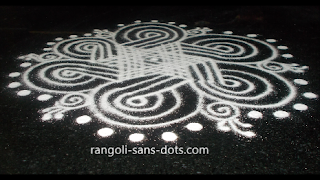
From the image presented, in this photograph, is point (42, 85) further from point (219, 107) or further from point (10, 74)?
point (219, 107)

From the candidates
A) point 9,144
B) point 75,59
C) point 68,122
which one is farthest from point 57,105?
point 75,59

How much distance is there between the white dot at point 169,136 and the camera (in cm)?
130

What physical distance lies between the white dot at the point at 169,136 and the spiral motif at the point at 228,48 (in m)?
0.94

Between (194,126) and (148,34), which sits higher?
(148,34)

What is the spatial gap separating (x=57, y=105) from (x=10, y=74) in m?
0.56

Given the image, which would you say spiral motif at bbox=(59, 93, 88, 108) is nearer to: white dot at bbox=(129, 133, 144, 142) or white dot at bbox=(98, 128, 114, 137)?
white dot at bbox=(98, 128, 114, 137)

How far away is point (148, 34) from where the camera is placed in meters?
2.66

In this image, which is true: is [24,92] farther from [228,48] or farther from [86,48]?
[228,48]

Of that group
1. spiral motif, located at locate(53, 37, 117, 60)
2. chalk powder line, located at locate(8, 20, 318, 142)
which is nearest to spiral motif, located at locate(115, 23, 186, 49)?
chalk powder line, located at locate(8, 20, 318, 142)

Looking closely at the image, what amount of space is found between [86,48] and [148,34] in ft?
1.96

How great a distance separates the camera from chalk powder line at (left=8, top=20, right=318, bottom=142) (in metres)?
1.48

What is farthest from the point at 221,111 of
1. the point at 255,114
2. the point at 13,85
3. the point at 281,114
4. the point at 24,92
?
the point at 13,85

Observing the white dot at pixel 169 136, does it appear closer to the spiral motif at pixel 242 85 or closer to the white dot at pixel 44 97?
the spiral motif at pixel 242 85

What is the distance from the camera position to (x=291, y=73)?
190 cm
